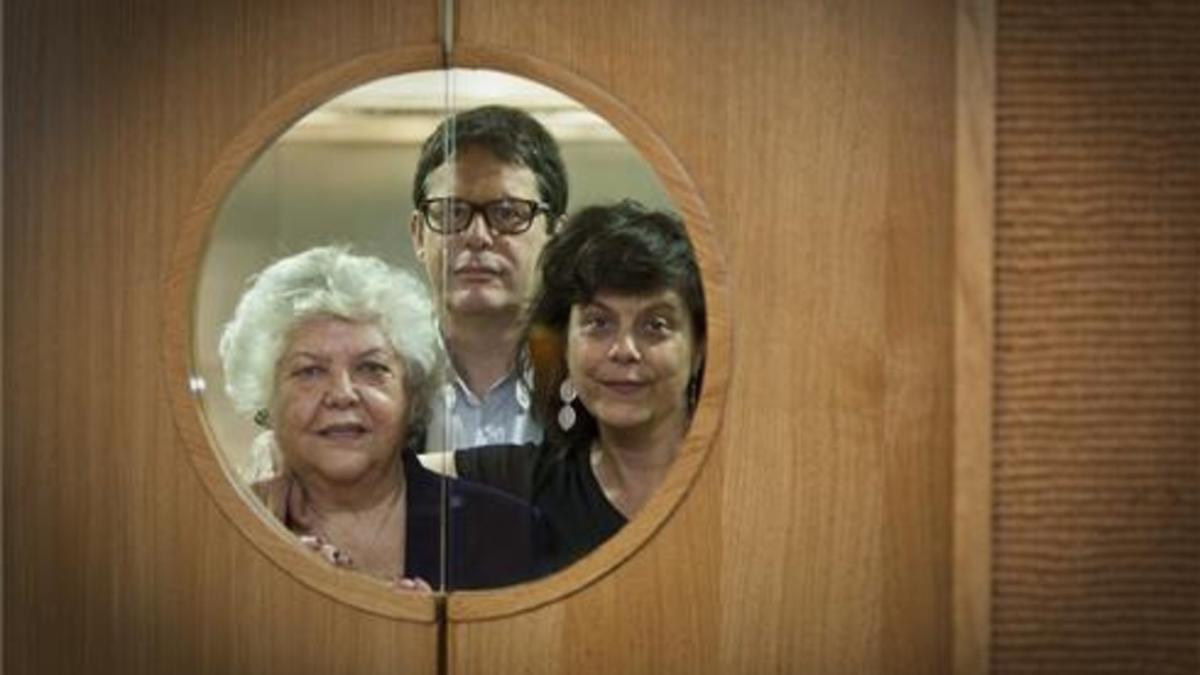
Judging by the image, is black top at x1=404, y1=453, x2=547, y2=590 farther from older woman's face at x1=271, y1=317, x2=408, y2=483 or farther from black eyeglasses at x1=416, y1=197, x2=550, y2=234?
black eyeglasses at x1=416, y1=197, x2=550, y2=234

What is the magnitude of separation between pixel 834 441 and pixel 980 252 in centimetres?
32

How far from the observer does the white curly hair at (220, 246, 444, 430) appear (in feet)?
8.45

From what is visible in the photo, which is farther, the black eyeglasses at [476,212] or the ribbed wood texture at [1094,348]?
the black eyeglasses at [476,212]

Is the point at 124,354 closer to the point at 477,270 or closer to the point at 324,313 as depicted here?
the point at 324,313

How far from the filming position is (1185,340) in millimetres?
2457

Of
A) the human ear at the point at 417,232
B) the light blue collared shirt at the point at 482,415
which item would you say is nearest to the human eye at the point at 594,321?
the light blue collared shirt at the point at 482,415

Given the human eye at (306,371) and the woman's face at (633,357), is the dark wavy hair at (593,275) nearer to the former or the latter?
the woman's face at (633,357)

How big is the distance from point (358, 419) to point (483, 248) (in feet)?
0.97

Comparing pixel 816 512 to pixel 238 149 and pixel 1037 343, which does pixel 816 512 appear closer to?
pixel 1037 343

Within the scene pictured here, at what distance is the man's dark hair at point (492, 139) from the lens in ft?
8.39

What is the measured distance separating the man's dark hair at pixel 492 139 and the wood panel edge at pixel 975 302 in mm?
561

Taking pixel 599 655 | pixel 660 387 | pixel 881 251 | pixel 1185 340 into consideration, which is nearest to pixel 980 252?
pixel 881 251

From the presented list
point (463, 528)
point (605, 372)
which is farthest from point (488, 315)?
point (463, 528)

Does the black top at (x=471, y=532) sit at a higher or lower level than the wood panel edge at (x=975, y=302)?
lower
